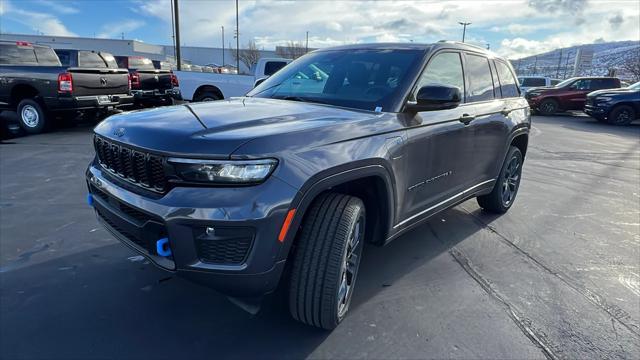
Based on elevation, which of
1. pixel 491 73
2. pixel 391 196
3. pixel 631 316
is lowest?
pixel 631 316

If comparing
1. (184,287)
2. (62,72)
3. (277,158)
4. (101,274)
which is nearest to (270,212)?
(277,158)

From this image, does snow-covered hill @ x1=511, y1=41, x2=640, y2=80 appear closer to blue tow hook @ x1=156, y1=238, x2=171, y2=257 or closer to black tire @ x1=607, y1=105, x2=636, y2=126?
black tire @ x1=607, y1=105, x2=636, y2=126

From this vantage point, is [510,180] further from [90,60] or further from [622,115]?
[622,115]

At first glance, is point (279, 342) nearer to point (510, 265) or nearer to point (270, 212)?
point (270, 212)

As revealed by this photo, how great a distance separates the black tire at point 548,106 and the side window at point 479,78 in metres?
16.8

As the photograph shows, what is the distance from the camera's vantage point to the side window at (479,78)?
3861 mm

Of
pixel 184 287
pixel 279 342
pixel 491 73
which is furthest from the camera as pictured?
pixel 491 73

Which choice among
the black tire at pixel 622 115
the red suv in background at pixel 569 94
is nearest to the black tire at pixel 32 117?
the black tire at pixel 622 115

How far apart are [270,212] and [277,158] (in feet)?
0.87

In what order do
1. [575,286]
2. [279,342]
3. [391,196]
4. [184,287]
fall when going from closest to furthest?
[279,342], [391,196], [184,287], [575,286]

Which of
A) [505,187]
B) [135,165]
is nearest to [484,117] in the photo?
[505,187]

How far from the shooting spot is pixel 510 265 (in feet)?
11.8

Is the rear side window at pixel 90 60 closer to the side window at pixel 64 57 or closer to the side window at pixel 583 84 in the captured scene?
the side window at pixel 64 57

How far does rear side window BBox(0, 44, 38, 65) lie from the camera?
9023 millimetres
